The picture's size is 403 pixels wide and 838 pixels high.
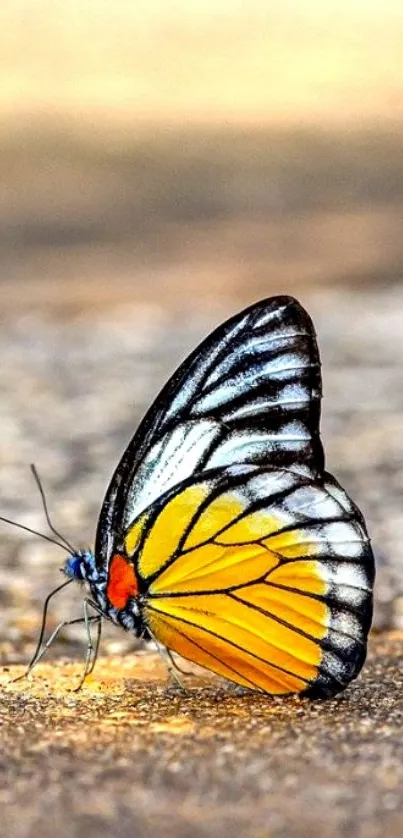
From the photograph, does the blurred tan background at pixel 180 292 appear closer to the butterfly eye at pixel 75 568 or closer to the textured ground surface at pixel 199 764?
the textured ground surface at pixel 199 764

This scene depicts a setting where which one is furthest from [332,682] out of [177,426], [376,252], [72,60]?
[72,60]

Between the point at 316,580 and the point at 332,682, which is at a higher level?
the point at 316,580

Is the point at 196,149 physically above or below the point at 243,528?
above

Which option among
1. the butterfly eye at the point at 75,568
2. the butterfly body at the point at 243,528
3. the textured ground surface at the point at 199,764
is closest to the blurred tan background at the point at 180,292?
the textured ground surface at the point at 199,764

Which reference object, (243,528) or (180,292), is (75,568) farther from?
(180,292)

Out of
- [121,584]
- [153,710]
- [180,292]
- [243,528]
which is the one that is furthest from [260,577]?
[180,292]

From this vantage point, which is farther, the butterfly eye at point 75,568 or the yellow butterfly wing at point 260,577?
the butterfly eye at point 75,568

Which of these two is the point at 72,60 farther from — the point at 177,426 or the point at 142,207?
the point at 177,426
